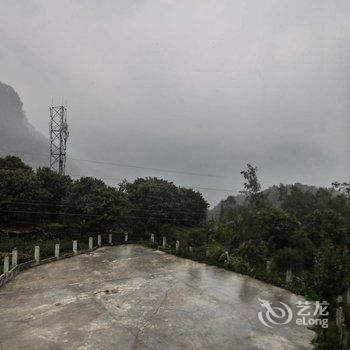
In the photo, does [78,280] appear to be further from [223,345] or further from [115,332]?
[223,345]

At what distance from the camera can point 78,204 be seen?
105 ft

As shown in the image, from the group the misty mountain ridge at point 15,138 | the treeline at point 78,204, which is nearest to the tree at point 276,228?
the treeline at point 78,204

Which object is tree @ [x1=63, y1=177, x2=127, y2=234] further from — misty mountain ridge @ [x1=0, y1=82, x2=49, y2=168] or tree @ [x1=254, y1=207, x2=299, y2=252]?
misty mountain ridge @ [x1=0, y1=82, x2=49, y2=168]

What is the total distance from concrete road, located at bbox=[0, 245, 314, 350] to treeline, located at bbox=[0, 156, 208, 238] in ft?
28.4

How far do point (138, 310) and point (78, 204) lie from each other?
61.2 feet

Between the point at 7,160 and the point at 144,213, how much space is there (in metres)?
14.9

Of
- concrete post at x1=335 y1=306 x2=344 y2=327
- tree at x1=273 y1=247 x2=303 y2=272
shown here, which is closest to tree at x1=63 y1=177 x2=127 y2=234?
tree at x1=273 y1=247 x2=303 y2=272

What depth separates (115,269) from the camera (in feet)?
73.9

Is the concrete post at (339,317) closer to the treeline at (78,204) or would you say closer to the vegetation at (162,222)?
the vegetation at (162,222)

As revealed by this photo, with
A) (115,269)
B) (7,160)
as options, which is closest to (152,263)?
(115,269)

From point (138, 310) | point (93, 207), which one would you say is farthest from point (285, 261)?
point (93, 207)

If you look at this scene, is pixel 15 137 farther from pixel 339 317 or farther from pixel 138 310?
pixel 339 317

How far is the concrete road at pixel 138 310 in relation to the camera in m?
12.3

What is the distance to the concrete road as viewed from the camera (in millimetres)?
12258
